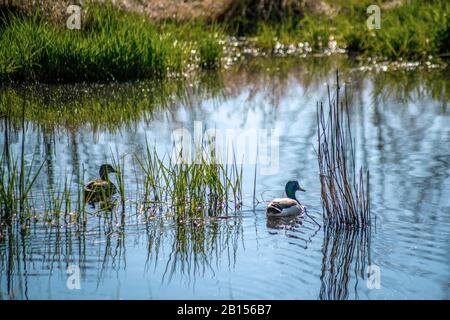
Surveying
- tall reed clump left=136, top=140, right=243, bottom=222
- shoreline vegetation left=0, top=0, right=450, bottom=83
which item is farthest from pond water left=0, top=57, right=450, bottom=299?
shoreline vegetation left=0, top=0, right=450, bottom=83

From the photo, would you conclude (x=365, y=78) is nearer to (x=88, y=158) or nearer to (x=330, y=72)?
(x=330, y=72)

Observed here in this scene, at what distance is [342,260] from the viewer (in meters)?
6.81

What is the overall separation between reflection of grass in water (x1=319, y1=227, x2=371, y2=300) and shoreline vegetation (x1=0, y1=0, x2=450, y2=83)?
7.10 meters

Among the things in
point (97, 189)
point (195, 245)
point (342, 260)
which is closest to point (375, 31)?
point (97, 189)

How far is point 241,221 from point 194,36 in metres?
9.18

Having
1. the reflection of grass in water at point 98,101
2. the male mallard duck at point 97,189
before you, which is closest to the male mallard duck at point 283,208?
the male mallard duck at point 97,189

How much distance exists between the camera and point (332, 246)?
23.2 ft

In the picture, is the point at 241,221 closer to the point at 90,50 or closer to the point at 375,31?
the point at 90,50

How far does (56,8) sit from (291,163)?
21.9ft

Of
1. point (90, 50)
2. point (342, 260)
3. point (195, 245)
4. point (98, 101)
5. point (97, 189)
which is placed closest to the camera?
point (342, 260)

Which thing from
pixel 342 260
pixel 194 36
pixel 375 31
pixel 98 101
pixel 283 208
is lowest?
pixel 342 260

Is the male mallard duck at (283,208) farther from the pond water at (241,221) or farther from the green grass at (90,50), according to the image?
the green grass at (90,50)

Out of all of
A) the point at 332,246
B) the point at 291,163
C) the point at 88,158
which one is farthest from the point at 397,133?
the point at 332,246

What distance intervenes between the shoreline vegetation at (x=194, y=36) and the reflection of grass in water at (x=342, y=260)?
7095mm
